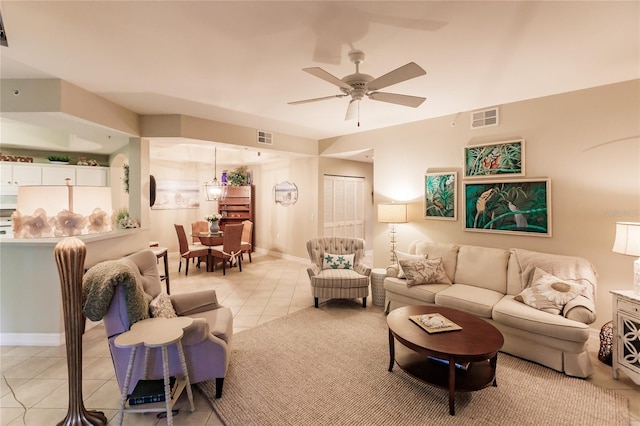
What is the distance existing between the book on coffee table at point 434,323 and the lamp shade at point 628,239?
165cm

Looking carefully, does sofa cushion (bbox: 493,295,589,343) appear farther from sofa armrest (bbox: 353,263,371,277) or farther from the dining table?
the dining table

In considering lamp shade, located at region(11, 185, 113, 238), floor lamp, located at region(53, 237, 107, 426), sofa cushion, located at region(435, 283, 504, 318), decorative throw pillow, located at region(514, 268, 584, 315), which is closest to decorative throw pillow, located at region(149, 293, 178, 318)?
floor lamp, located at region(53, 237, 107, 426)

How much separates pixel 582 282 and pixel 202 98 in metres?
4.73

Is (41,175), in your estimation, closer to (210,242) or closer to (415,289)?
(210,242)

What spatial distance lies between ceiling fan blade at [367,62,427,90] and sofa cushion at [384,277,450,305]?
2.33 meters

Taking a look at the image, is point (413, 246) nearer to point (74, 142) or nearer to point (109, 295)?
point (109, 295)

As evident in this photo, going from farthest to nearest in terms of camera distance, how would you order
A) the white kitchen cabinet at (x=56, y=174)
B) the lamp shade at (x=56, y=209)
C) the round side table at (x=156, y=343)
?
the white kitchen cabinet at (x=56, y=174), the lamp shade at (x=56, y=209), the round side table at (x=156, y=343)

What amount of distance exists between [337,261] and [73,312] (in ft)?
9.93

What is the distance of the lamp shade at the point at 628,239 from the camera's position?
2.41 meters

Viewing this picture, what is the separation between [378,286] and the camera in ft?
13.1

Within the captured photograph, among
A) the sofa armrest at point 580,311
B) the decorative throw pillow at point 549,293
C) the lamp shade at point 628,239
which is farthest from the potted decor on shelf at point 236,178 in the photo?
the lamp shade at point 628,239

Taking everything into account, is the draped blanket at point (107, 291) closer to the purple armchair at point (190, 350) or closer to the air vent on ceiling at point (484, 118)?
the purple armchair at point (190, 350)

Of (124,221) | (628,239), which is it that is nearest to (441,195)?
(628,239)

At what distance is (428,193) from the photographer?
441 centimetres
